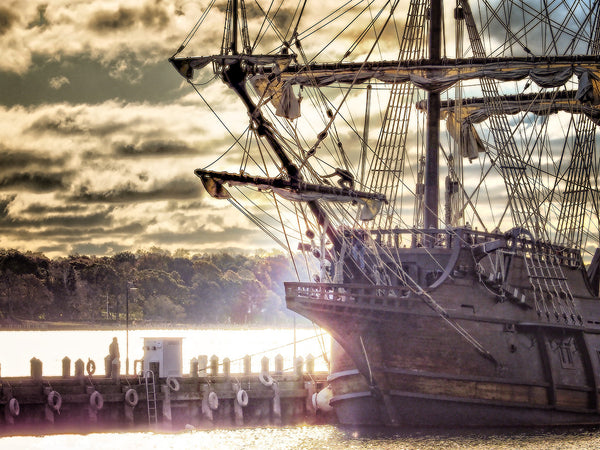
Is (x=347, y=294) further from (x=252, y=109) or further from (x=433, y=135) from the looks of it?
(x=433, y=135)

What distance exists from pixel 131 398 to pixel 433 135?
15.8m

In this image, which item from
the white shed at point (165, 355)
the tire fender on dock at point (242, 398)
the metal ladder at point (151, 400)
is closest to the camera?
the metal ladder at point (151, 400)

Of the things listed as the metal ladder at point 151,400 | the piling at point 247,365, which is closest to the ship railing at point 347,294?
the metal ladder at point 151,400

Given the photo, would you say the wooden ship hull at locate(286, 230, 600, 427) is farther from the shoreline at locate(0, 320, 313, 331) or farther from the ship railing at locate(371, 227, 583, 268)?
the shoreline at locate(0, 320, 313, 331)

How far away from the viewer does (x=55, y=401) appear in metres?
38.6

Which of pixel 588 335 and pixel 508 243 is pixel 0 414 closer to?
pixel 508 243

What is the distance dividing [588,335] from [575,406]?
2.99 m

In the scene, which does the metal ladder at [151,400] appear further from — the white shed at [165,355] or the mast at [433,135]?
the mast at [433,135]

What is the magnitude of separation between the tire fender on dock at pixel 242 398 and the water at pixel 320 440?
982 millimetres

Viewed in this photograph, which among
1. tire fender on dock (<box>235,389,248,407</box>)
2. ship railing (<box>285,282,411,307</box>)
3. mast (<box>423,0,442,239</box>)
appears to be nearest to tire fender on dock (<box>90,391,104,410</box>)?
tire fender on dock (<box>235,389,248,407</box>)

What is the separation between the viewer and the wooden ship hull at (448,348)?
121ft

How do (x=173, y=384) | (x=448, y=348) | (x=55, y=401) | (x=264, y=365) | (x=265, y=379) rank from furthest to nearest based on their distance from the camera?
(x=264, y=365), (x=265, y=379), (x=173, y=384), (x=55, y=401), (x=448, y=348)

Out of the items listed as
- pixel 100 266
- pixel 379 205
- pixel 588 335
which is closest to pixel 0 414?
pixel 379 205

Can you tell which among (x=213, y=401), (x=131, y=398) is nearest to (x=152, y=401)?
(x=131, y=398)
